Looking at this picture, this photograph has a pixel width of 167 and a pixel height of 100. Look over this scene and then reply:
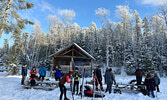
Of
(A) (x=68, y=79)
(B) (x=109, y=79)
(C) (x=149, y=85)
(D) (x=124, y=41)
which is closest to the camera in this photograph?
(A) (x=68, y=79)

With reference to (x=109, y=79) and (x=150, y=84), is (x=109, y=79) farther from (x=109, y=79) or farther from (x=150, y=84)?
(x=150, y=84)

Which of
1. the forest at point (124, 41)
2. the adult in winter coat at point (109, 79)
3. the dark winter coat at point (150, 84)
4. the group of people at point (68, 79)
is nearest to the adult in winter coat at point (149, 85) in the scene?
the dark winter coat at point (150, 84)

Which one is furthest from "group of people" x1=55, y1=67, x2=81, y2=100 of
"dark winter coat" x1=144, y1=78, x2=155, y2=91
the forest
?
the forest

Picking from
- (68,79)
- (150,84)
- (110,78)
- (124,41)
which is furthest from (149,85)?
(124,41)

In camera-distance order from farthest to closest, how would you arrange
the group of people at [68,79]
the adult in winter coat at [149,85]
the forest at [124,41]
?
the forest at [124,41] < the adult in winter coat at [149,85] < the group of people at [68,79]

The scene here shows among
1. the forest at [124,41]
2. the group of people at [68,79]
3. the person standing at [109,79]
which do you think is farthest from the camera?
the forest at [124,41]

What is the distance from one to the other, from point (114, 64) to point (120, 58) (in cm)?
245

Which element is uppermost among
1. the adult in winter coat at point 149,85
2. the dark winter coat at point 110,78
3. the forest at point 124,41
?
the forest at point 124,41

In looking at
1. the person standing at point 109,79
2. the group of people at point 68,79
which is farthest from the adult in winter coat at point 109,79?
the group of people at point 68,79

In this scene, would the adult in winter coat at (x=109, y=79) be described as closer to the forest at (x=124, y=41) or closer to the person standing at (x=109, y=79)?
the person standing at (x=109, y=79)

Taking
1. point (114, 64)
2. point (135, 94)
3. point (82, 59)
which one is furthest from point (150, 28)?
point (135, 94)

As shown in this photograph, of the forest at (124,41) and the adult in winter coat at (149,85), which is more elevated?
the forest at (124,41)

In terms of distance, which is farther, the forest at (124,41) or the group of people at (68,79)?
the forest at (124,41)

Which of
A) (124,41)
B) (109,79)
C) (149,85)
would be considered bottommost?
(149,85)
